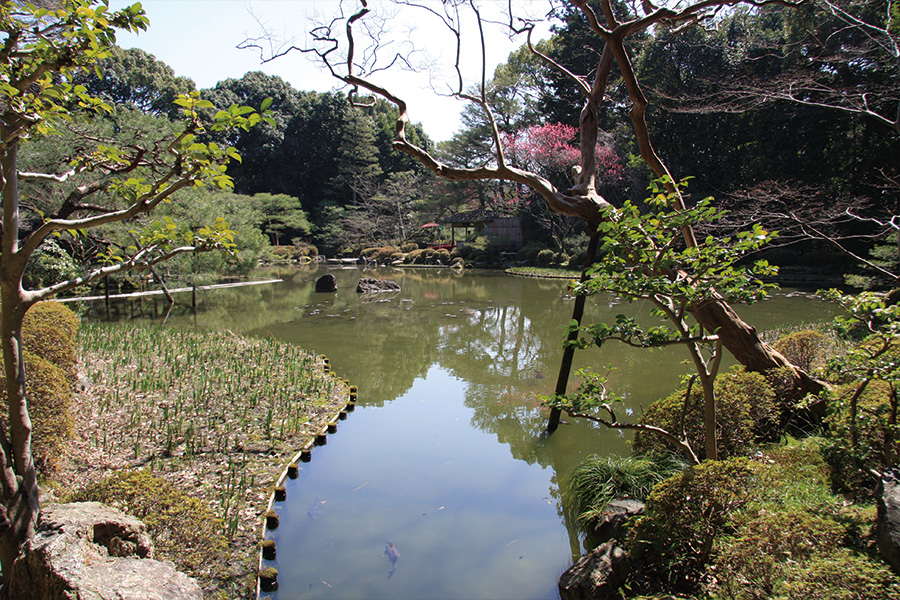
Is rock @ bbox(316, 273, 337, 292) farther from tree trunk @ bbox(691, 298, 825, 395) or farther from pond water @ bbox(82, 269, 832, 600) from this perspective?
tree trunk @ bbox(691, 298, 825, 395)

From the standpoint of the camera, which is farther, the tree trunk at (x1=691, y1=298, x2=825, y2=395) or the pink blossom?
the pink blossom

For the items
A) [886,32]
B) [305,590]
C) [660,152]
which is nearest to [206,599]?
[305,590]

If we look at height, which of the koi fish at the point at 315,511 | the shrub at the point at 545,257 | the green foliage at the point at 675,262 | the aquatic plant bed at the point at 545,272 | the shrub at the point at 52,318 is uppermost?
the shrub at the point at 545,257

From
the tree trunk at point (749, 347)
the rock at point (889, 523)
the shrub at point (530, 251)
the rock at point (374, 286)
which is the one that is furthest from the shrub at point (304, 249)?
the rock at point (889, 523)

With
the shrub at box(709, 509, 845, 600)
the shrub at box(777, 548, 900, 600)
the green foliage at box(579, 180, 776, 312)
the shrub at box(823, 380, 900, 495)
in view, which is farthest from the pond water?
the green foliage at box(579, 180, 776, 312)

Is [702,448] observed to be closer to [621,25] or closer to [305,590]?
[305,590]

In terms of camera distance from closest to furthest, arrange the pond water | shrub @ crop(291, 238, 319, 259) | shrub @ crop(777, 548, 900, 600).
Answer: shrub @ crop(777, 548, 900, 600)
the pond water
shrub @ crop(291, 238, 319, 259)

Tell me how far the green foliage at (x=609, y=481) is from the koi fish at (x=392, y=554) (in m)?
1.24

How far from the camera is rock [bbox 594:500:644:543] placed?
2.88 m

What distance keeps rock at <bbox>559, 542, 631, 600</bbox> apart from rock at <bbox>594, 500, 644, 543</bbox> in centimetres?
25

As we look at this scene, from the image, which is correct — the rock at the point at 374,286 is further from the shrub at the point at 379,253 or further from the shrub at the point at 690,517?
the shrub at the point at 690,517

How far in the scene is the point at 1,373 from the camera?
3.15 meters

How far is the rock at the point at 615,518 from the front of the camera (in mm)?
2881

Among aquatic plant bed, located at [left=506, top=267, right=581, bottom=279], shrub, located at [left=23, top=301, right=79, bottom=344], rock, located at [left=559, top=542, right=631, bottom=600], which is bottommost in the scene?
rock, located at [left=559, top=542, right=631, bottom=600]
